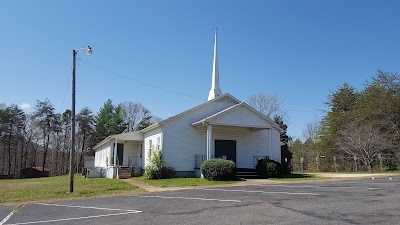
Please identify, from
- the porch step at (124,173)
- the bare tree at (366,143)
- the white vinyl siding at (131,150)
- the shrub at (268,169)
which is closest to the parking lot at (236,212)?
the shrub at (268,169)

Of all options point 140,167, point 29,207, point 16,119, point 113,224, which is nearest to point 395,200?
point 113,224

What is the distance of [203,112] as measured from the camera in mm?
23984

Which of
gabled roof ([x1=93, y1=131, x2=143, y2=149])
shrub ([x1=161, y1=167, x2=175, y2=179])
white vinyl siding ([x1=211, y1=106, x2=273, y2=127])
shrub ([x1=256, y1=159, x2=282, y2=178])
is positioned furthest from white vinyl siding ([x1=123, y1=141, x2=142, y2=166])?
shrub ([x1=256, y1=159, x2=282, y2=178])

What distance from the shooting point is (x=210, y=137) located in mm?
21422

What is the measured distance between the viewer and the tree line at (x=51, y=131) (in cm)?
5262

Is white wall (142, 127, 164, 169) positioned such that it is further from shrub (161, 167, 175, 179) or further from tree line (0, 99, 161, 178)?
tree line (0, 99, 161, 178)

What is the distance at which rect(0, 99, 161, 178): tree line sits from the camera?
5262 centimetres

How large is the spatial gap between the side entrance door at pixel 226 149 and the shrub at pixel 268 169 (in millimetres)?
2677

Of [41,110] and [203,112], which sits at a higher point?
[41,110]

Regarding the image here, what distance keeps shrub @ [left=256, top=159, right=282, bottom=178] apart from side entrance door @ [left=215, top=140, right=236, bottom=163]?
8.78ft

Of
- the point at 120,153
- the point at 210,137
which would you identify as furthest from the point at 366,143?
the point at 120,153

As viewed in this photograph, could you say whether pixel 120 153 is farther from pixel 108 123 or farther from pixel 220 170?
pixel 108 123

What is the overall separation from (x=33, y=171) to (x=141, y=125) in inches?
724

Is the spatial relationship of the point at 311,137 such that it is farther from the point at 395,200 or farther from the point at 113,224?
the point at 113,224
